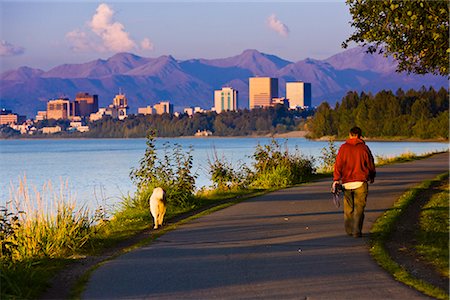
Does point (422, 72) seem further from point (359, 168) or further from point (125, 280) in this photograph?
point (125, 280)

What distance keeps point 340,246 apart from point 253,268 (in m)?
2.48

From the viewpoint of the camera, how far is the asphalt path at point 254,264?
970 centimetres

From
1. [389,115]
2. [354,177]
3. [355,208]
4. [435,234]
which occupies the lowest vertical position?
[435,234]

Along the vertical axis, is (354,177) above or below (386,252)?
above

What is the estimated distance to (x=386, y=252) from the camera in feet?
41.1

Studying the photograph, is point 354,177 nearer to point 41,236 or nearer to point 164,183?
point 41,236

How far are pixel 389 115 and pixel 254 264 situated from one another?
475 ft

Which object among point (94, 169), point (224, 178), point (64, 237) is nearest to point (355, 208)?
Result: point (64, 237)

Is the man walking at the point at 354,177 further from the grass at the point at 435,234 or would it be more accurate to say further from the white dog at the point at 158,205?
the white dog at the point at 158,205

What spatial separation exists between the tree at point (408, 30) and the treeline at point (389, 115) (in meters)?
119

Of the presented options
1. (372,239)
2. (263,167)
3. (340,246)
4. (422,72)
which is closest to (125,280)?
(340,246)

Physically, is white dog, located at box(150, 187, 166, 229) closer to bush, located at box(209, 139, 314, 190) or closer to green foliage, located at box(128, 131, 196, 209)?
green foliage, located at box(128, 131, 196, 209)

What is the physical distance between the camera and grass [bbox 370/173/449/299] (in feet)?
32.1

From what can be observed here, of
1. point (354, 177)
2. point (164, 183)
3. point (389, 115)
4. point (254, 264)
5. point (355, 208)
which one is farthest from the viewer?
point (389, 115)
